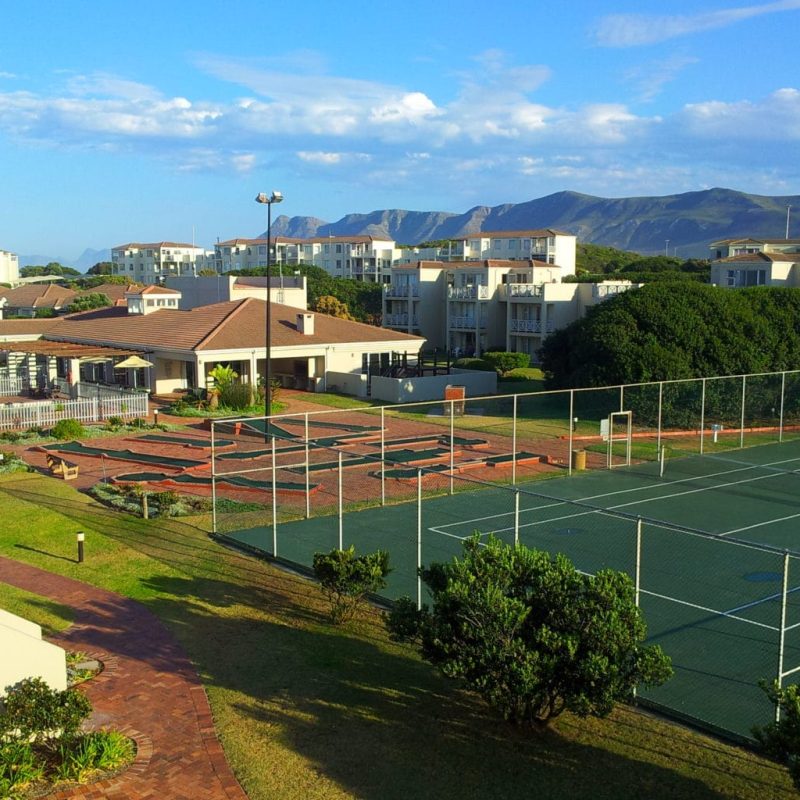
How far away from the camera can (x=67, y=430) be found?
3403cm

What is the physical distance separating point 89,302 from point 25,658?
75.9 m

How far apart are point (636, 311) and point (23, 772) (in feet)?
121

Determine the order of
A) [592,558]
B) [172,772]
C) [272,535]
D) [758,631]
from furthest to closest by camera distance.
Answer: [272,535]
[592,558]
[758,631]
[172,772]

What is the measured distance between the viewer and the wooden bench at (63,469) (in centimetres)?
2716

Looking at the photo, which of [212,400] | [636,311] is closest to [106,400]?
[212,400]

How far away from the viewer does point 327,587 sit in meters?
15.7

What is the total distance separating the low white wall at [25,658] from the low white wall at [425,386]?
3346cm

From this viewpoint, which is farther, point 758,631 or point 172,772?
point 758,631

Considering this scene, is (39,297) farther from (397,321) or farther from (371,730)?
(371,730)

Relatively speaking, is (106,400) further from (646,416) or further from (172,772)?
(172,772)

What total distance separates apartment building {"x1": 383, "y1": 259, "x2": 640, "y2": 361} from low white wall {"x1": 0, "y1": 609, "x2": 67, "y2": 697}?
167ft

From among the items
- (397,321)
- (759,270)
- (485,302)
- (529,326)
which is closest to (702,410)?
(529,326)

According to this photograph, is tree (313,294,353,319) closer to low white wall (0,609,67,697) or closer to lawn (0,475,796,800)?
lawn (0,475,796,800)

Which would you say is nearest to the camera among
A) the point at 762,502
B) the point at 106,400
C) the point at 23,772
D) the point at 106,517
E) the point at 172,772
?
the point at 23,772
